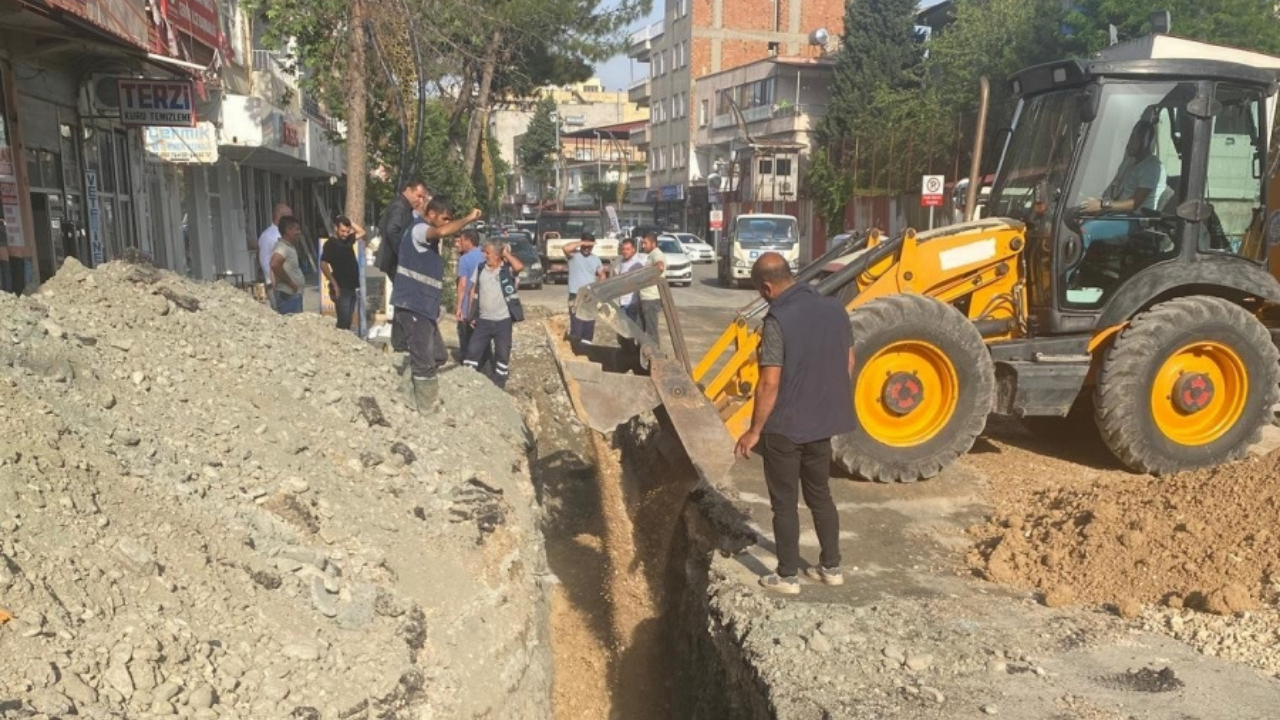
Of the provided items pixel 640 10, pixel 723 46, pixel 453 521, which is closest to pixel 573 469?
pixel 453 521

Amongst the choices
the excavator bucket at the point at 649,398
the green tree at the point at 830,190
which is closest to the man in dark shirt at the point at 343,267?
the excavator bucket at the point at 649,398

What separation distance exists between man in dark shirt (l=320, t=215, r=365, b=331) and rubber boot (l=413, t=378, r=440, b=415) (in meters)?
A: 3.41

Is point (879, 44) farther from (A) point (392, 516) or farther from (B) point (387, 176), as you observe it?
(A) point (392, 516)

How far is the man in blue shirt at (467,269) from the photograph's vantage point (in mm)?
9375

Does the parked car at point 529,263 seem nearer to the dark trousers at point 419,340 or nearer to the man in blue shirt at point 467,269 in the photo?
the man in blue shirt at point 467,269

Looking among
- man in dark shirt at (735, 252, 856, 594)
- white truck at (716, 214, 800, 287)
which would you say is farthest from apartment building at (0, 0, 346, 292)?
white truck at (716, 214, 800, 287)

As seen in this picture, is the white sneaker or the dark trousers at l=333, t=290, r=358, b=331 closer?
the white sneaker

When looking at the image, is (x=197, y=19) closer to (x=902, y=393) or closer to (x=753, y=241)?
(x=902, y=393)

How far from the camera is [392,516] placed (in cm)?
527

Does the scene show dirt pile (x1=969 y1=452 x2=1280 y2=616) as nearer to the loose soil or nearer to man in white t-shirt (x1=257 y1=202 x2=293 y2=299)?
the loose soil

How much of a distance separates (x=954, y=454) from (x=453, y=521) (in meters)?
3.16

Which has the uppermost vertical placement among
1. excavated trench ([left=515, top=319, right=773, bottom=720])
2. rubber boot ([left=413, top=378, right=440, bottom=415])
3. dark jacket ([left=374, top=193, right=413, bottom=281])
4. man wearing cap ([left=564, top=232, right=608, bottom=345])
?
dark jacket ([left=374, top=193, right=413, bottom=281])

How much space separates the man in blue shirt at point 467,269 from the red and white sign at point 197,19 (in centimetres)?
480

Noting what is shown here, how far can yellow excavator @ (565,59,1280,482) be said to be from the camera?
6.40 m
